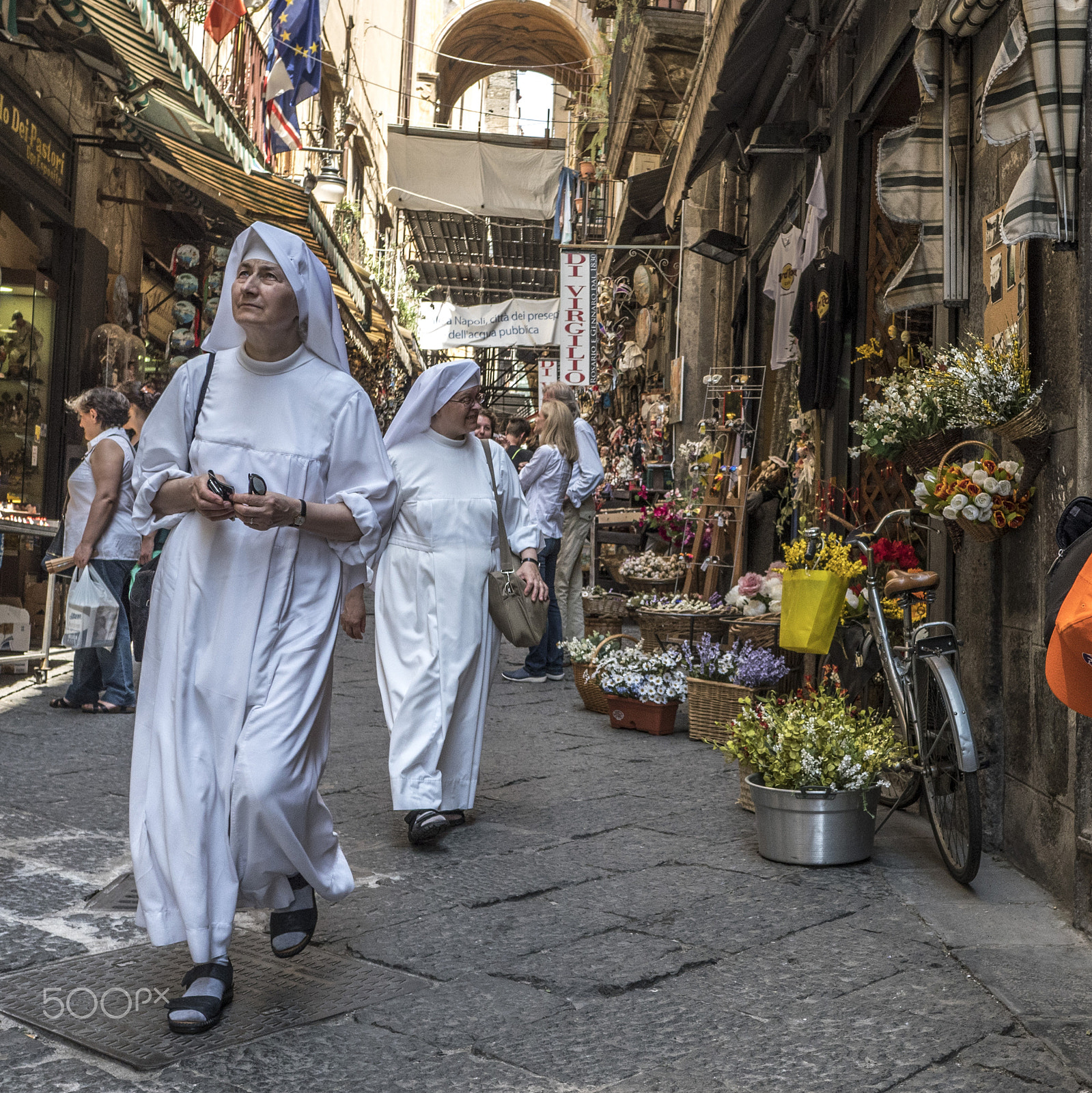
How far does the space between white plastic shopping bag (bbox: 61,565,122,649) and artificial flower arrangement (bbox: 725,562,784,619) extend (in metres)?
3.63

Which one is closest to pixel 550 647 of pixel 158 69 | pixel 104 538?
pixel 104 538

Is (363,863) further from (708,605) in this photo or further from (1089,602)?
(708,605)

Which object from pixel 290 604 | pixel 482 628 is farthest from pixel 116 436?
pixel 290 604

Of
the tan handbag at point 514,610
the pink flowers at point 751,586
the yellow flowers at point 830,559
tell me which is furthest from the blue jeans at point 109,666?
the yellow flowers at point 830,559

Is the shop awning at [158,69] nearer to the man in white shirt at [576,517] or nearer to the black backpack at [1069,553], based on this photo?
the man in white shirt at [576,517]

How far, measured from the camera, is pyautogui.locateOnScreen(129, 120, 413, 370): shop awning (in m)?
9.29

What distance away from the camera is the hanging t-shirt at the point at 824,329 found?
7375 millimetres

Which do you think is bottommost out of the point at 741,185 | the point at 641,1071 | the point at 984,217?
the point at 641,1071

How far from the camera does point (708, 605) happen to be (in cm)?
823

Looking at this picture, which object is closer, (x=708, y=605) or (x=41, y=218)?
(x=708, y=605)

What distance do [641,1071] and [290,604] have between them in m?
1.40

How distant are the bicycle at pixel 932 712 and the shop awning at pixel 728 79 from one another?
385 centimetres

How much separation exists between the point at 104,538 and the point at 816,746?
4.57m

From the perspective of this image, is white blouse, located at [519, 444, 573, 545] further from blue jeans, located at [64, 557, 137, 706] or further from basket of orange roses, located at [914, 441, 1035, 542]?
basket of orange roses, located at [914, 441, 1035, 542]
